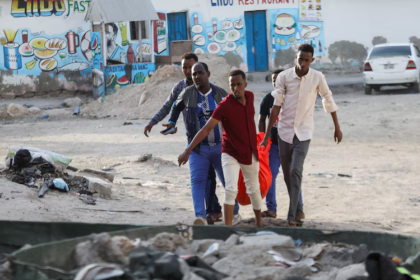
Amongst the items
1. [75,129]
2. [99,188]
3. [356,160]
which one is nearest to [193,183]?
[99,188]

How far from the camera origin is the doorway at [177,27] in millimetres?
24656

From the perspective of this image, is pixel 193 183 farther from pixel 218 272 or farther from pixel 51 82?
pixel 51 82

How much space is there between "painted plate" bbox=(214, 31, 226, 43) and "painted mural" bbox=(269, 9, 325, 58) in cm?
200

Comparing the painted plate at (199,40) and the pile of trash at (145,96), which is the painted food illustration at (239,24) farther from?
the pile of trash at (145,96)

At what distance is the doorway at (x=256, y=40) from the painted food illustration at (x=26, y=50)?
8524 millimetres

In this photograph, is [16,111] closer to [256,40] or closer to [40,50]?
[40,50]

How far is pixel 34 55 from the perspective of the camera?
2262 centimetres

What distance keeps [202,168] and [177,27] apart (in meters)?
19.3

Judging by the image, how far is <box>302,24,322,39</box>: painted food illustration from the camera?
2520 cm

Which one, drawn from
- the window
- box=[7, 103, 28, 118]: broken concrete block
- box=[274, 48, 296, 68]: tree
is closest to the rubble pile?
box=[7, 103, 28, 118]: broken concrete block

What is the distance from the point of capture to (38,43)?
890 inches

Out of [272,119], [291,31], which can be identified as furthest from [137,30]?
[272,119]

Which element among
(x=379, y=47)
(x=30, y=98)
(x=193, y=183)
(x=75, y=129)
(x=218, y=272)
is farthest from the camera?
(x=30, y=98)

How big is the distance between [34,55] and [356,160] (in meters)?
15.5
